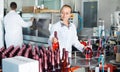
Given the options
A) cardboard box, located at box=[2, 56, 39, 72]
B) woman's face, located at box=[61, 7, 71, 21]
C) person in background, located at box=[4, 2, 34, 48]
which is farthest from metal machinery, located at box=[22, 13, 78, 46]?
cardboard box, located at box=[2, 56, 39, 72]

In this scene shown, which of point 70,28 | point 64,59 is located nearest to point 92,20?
point 70,28

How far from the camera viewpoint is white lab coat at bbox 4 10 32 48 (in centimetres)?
326

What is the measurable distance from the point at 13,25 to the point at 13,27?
33mm

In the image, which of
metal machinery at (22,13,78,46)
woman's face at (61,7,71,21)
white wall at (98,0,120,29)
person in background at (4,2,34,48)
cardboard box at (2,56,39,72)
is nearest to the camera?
cardboard box at (2,56,39,72)

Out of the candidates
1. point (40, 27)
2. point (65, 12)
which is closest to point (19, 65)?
point (65, 12)

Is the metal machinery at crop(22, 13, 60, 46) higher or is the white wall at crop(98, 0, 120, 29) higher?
the white wall at crop(98, 0, 120, 29)

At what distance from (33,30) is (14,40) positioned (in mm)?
372

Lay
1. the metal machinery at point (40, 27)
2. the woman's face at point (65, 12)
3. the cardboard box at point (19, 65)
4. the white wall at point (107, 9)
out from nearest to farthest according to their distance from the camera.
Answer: the cardboard box at point (19, 65) → the woman's face at point (65, 12) → the metal machinery at point (40, 27) → the white wall at point (107, 9)

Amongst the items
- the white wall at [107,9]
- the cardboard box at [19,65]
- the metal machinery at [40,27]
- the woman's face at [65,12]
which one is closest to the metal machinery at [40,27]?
the metal machinery at [40,27]

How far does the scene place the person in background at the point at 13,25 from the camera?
326 cm

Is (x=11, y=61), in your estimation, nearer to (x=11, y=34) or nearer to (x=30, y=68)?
(x=30, y=68)

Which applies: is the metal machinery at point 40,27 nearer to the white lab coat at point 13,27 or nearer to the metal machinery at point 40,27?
the metal machinery at point 40,27

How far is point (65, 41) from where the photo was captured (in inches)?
81.7

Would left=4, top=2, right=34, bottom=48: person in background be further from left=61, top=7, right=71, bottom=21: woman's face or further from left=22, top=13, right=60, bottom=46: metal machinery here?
left=61, top=7, right=71, bottom=21: woman's face
